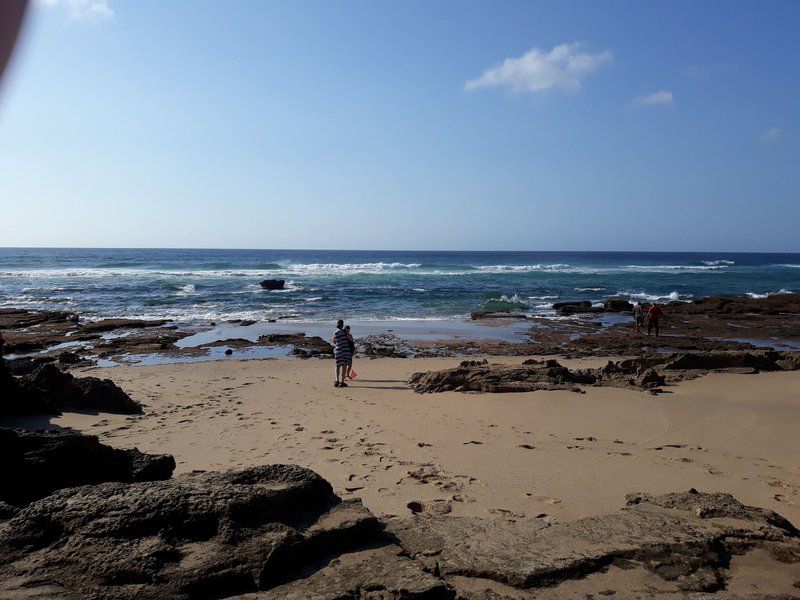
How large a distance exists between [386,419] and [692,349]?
1248 centimetres

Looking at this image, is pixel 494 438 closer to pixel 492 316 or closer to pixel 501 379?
pixel 501 379

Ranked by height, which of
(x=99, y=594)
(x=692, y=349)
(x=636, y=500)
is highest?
(x=99, y=594)

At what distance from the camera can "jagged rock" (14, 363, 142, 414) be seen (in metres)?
7.58

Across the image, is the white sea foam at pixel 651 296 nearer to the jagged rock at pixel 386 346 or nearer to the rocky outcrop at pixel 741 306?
the rocky outcrop at pixel 741 306

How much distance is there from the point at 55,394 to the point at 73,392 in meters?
0.24

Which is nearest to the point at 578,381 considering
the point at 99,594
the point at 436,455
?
the point at 436,455

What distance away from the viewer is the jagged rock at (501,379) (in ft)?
29.7

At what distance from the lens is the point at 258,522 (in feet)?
9.56

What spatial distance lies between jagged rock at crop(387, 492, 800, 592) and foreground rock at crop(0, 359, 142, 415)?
594 cm

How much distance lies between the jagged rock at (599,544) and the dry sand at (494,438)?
0.87m

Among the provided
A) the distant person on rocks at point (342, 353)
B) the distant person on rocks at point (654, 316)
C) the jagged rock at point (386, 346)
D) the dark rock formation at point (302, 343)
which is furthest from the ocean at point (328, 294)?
the distant person on rocks at point (342, 353)

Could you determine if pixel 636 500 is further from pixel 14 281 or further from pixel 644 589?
pixel 14 281

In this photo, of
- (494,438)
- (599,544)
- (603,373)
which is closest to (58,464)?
(599,544)

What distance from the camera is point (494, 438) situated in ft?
21.3
